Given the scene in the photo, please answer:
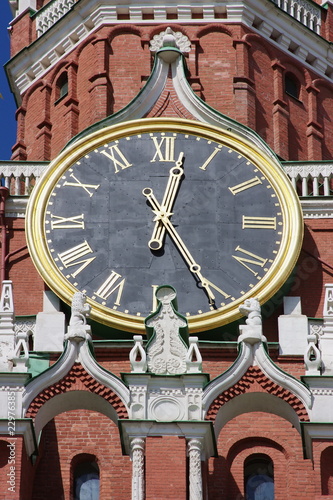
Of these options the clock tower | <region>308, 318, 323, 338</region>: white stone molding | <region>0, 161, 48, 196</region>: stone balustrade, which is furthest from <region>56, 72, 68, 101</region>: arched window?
<region>308, 318, 323, 338</region>: white stone molding

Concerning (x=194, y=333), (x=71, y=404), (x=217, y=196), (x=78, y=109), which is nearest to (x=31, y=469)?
(x=71, y=404)

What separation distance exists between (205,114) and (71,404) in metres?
5.57

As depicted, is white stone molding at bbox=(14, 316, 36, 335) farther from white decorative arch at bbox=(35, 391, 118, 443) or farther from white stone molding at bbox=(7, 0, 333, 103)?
white stone molding at bbox=(7, 0, 333, 103)

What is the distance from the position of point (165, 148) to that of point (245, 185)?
113 cm

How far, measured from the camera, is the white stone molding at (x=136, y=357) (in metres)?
26.0

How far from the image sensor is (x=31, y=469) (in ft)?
87.1

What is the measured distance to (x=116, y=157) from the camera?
30.0m

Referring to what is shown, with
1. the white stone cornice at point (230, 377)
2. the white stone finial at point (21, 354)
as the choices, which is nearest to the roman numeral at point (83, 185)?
the white stone finial at point (21, 354)

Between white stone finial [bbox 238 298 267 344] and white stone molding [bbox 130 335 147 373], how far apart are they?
3.66 feet

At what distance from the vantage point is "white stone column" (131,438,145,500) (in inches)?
982

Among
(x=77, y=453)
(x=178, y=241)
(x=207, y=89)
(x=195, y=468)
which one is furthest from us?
(x=207, y=89)

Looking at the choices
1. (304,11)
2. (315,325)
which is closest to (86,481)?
(315,325)

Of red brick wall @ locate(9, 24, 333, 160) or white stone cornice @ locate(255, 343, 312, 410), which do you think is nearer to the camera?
white stone cornice @ locate(255, 343, 312, 410)

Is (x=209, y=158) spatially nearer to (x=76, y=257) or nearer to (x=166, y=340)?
(x=76, y=257)
